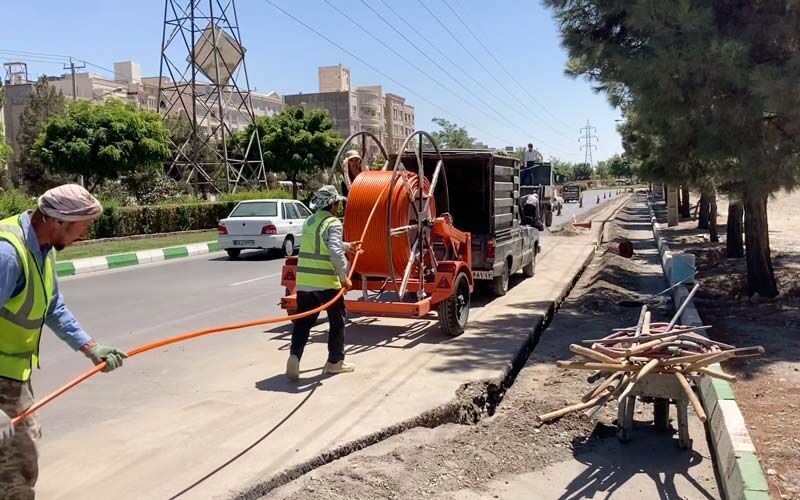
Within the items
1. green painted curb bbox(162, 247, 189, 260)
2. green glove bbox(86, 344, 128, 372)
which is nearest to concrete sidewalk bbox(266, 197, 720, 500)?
green glove bbox(86, 344, 128, 372)

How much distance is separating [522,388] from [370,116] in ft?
346

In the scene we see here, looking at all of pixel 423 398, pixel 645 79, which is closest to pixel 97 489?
pixel 423 398

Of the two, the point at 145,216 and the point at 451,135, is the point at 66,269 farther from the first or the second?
the point at 451,135

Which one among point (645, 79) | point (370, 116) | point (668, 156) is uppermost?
point (370, 116)

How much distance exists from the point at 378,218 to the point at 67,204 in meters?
4.85

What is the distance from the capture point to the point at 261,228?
1781 centimetres

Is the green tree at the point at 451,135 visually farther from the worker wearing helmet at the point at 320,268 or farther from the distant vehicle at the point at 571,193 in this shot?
the worker wearing helmet at the point at 320,268

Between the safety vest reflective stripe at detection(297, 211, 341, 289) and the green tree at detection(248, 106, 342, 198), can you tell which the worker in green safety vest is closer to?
the safety vest reflective stripe at detection(297, 211, 341, 289)

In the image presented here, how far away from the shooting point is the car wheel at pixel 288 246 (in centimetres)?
1838

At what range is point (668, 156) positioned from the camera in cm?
1021

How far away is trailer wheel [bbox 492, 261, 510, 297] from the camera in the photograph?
11.4m

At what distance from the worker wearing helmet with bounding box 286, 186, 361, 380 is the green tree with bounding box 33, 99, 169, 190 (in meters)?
23.6

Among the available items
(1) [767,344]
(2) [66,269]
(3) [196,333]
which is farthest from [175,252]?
(3) [196,333]

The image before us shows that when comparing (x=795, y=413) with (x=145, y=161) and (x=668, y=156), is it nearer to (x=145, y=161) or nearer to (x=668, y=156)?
(x=668, y=156)
